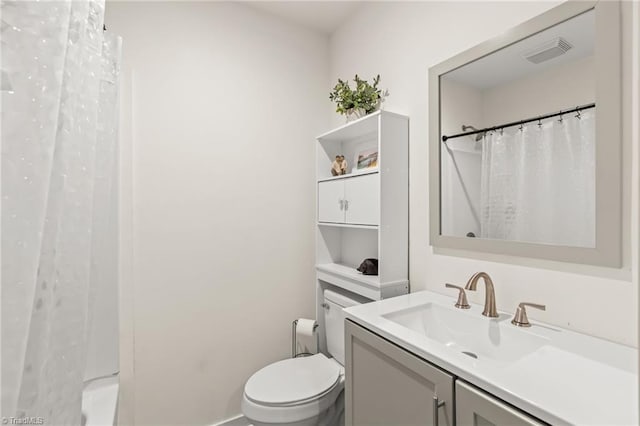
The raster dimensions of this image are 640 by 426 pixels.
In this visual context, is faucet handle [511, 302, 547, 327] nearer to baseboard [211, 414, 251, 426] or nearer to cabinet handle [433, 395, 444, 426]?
cabinet handle [433, 395, 444, 426]

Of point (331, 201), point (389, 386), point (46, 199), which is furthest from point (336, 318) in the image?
point (46, 199)

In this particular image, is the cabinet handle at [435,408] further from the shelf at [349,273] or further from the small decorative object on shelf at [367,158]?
the small decorative object on shelf at [367,158]

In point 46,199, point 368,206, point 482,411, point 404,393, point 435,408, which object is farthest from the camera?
point 368,206

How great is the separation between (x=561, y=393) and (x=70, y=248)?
1.09 metres

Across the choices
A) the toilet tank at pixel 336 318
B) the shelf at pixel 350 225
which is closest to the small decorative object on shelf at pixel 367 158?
the shelf at pixel 350 225

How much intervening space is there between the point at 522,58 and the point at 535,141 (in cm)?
31

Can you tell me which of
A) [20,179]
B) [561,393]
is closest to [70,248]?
[20,179]

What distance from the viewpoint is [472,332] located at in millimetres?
1098

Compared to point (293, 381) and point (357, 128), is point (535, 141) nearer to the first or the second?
point (357, 128)

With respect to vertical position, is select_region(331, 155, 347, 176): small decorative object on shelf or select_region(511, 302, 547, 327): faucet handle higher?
select_region(331, 155, 347, 176): small decorative object on shelf

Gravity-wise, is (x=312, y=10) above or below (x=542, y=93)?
above

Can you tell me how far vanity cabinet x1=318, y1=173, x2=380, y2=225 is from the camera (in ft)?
4.85

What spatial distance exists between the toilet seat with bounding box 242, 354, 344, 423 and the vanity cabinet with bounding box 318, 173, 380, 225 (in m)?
0.82

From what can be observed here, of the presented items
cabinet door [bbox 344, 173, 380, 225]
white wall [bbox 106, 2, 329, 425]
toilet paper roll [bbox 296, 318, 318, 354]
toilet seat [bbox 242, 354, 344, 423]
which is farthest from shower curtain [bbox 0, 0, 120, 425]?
toilet paper roll [bbox 296, 318, 318, 354]
